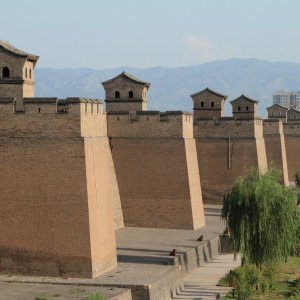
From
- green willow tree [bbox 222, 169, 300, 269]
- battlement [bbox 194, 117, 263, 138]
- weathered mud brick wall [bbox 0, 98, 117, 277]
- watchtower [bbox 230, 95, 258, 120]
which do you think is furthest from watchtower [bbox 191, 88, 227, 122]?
weathered mud brick wall [bbox 0, 98, 117, 277]

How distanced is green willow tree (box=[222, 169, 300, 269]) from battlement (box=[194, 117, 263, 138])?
17557 mm

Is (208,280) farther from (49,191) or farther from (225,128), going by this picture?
(225,128)

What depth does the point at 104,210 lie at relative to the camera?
27.1m

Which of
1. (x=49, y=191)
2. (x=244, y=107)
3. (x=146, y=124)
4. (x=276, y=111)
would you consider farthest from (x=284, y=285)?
(x=276, y=111)

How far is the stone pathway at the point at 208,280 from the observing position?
27.4 meters

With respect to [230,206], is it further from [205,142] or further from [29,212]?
[205,142]

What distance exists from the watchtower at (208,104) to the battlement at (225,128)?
1104 mm

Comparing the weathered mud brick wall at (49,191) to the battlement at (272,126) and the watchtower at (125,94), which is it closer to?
the watchtower at (125,94)

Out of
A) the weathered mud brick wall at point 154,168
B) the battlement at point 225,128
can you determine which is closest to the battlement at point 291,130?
the battlement at point 225,128

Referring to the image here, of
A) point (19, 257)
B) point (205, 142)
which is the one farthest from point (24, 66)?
point (205, 142)

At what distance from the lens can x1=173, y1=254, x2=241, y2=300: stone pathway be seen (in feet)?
89.8

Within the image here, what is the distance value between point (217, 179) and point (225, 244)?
11.2 metres

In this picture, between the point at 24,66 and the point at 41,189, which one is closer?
the point at 41,189

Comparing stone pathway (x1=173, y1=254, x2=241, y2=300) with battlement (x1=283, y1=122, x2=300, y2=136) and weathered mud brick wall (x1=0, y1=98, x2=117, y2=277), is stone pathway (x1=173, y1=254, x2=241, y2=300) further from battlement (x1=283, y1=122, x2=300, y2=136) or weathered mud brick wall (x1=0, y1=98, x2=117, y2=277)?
battlement (x1=283, y1=122, x2=300, y2=136)
